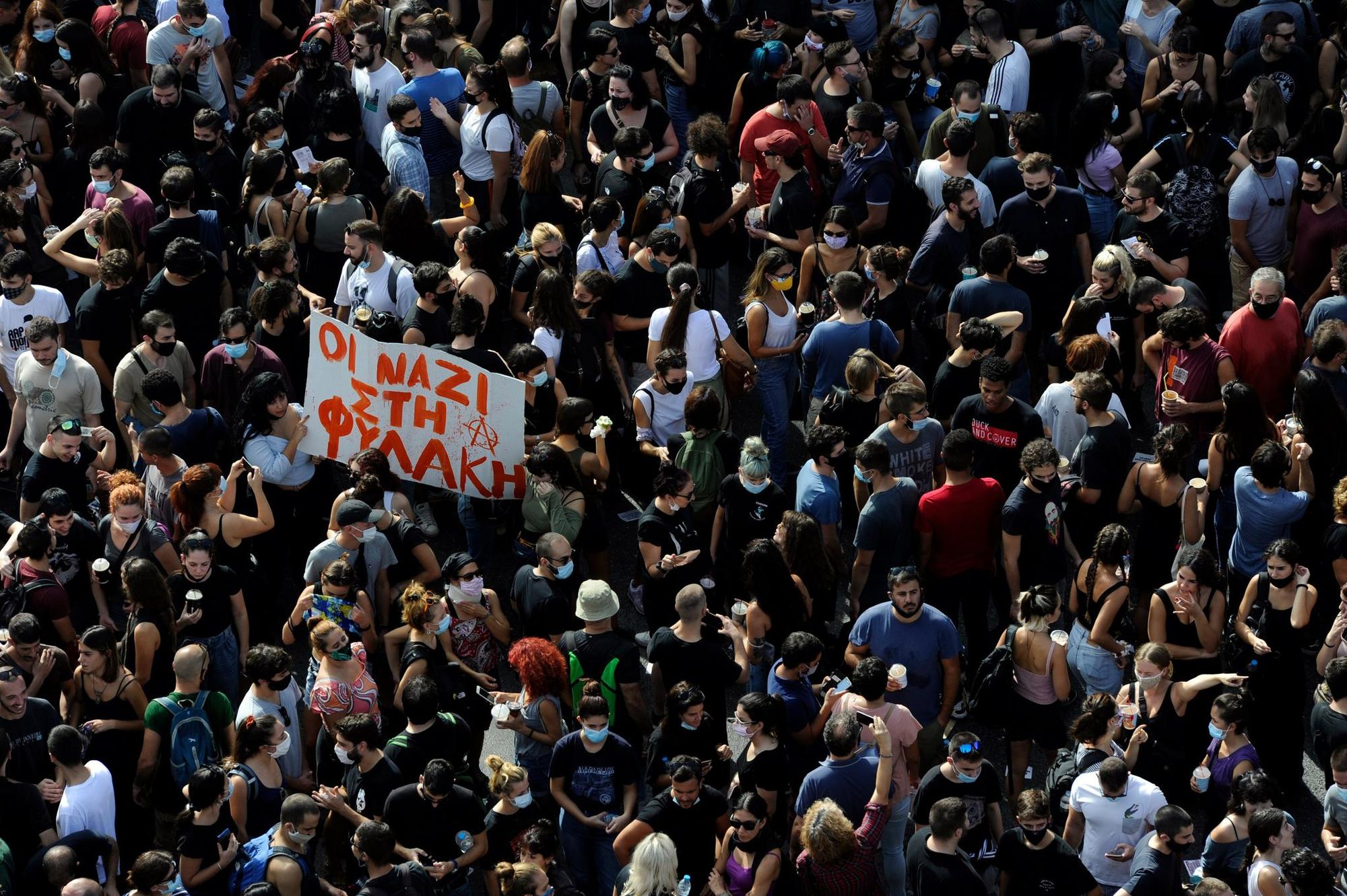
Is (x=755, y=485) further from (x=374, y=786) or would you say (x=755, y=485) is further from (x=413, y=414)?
(x=374, y=786)

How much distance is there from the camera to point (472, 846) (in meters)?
9.79

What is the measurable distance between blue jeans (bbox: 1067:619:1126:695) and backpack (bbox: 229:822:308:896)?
163 inches

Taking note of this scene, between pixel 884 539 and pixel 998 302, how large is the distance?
212 centimetres

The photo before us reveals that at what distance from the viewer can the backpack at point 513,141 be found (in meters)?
14.3

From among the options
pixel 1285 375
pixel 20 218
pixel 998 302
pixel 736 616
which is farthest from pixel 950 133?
pixel 20 218

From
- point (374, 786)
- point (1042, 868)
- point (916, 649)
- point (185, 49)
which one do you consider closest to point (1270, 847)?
point (1042, 868)

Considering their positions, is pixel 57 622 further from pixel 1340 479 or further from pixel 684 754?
pixel 1340 479

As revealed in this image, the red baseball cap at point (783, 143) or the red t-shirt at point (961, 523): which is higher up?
the red baseball cap at point (783, 143)

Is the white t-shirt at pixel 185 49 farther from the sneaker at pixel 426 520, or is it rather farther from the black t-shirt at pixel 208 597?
the black t-shirt at pixel 208 597

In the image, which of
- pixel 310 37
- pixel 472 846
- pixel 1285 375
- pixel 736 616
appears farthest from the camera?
pixel 310 37

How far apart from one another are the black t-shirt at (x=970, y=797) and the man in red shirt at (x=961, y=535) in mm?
1700

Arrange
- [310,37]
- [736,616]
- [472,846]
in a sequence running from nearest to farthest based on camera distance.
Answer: [472,846] → [736,616] → [310,37]

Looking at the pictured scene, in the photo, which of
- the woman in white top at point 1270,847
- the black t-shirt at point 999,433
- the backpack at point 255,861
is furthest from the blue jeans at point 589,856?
the black t-shirt at point 999,433

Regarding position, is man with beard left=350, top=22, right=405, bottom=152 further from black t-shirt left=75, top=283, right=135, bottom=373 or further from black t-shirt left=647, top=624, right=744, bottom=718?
black t-shirt left=647, top=624, right=744, bottom=718
